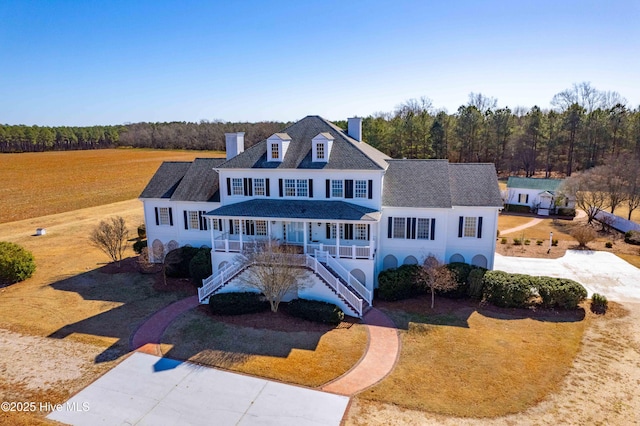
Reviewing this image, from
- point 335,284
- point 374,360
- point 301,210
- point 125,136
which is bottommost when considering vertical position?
point 374,360

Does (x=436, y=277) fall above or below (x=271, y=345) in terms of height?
above

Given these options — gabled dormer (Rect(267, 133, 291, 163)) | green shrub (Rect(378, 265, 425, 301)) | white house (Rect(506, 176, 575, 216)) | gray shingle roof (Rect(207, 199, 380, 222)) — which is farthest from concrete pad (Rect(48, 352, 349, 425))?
white house (Rect(506, 176, 575, 216))

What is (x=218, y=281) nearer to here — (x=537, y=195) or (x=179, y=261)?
(x=179, y=261)

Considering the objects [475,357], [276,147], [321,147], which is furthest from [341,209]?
[475,357]

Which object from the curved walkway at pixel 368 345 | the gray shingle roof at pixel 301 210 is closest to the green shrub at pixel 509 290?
the curved walkway at pixel 368 345

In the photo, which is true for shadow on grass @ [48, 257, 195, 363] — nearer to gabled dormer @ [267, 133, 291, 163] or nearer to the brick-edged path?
gabled dormer @ [267, 133, 291, 163]

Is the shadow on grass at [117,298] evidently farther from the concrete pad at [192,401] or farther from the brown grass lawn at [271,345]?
the concrete pad at [192,401]
